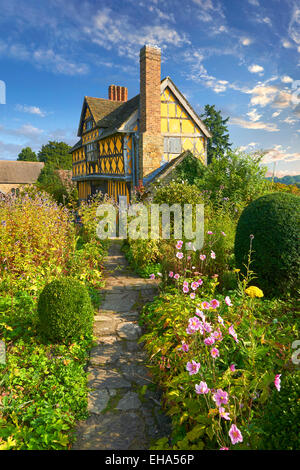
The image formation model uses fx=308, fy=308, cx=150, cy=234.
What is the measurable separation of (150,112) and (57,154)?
38.0 metres

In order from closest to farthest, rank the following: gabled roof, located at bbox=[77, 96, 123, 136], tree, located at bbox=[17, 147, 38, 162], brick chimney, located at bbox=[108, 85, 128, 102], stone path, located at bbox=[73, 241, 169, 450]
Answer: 1. stone path, located at bbox=[73, 241, 169, 450]
2. gabled roof, located at bbox=[77, 96, 123, 136]
3. brick chimney, located at bbox=[108, 85, 128, 102]
4. tree, located at bbox=[17, 147, 38, 162]

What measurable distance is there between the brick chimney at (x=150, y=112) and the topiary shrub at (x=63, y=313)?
10013 mm

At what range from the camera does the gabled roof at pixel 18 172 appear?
43.8m

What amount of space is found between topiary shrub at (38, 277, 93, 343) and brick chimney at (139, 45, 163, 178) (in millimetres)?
10013

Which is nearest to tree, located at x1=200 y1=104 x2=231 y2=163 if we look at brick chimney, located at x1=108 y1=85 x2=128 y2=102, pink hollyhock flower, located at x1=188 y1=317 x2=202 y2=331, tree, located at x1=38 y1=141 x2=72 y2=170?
brick chimney, located at x1=108 y1=85 x2=128 y2=102

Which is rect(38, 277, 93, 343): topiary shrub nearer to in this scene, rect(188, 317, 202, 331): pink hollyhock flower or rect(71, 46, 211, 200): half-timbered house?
rect(188, 317, 202, 331): pink hollyhock flower

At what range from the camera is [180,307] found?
11.9ft

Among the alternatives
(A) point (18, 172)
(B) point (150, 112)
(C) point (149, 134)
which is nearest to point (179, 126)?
(B) point (150, 112)

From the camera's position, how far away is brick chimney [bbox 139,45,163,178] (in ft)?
41.6

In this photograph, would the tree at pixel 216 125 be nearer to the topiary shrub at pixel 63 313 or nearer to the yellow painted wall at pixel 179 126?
the yellow painted wall at pixel 179 126

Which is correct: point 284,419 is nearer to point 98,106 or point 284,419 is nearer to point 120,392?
point 120,392

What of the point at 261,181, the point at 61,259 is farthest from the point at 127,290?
the point at 261,181

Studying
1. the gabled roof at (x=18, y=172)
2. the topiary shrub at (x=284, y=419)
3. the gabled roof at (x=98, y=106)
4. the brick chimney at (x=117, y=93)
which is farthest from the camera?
the gabled roof at (x=18, y=172)

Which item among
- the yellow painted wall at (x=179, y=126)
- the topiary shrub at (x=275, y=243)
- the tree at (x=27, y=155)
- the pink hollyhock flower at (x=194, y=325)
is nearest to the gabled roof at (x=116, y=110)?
the yellow painted wall at (x=179, y=126)
